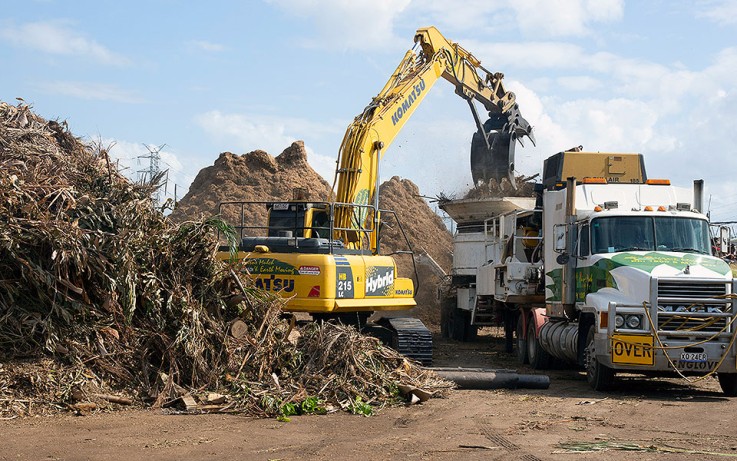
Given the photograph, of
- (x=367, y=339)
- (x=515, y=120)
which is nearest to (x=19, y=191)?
(x=367, y=339)

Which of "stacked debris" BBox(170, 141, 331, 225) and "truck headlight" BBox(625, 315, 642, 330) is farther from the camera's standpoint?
"stacked debris" BBox(170, 141, 331, 225)

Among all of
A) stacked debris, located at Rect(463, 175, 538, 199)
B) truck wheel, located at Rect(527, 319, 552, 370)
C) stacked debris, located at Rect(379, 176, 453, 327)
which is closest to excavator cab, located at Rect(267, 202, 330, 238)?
truck wheel, located at Rect(527, 319, 552, 370)

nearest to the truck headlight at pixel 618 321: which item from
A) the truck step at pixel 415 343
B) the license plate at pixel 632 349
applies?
the license plate at pixel 632 349

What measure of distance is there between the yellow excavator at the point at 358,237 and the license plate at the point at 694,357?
404 centimetres

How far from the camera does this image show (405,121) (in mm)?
19125

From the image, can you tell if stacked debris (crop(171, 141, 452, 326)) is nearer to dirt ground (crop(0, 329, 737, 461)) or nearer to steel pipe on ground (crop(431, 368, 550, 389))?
steel pipe on ground (crop(431, 368, 550, 389))

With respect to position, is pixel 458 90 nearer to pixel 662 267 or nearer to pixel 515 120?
pixel 515 120

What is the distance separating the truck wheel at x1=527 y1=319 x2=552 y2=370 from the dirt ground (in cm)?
435

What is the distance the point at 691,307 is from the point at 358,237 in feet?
18.8

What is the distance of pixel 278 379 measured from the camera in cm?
1234

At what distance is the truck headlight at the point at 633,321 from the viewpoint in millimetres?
13492

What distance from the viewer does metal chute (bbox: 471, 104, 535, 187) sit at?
23203 millimetres

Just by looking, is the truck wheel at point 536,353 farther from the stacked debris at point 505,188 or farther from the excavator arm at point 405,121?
the stacked debris at point 505,188

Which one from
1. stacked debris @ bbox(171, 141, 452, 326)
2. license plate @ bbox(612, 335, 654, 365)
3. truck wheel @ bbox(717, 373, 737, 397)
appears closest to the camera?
license plate @ bbox(612, 335, 654, 365)
